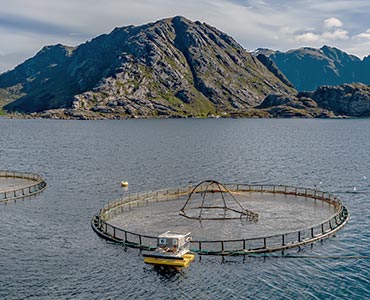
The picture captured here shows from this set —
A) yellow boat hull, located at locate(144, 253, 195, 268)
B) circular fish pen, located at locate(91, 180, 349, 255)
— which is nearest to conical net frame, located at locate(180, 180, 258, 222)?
circular fish pen, located at locate(91, 180, 349, 255)

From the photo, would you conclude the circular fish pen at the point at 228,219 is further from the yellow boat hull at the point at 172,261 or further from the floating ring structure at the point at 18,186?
the floating ring structure at the point at 18,186

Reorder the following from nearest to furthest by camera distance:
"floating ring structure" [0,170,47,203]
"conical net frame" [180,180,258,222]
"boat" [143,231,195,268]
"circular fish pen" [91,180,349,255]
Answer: "boat" [143,231,195,268], "circular fish pen" [91,180,349,255], "conical net frame" [180,180,258,222], "floating ring structure" [0,170,47,203]

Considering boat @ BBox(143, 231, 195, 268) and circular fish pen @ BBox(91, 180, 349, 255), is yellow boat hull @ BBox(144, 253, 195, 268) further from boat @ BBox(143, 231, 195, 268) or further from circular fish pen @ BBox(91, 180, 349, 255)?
circular fish pen @ BBox(91, 180, 349, 255)

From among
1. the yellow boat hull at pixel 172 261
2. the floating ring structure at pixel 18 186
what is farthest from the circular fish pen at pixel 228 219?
the floating ring structure at pixel 18 186

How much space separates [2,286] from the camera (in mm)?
59688

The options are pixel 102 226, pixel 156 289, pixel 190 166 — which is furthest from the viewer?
pixel 190 166

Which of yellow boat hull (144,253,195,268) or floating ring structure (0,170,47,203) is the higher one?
floating ring structure (0,170,47,203)

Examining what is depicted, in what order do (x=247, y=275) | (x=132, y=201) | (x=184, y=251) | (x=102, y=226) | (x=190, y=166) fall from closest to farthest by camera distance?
(x=247, y=275) → (x=184, y=251) → (x=102, y=226) → (x=132, y=201) → (x=190, y=166)

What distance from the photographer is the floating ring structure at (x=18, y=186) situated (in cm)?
11318

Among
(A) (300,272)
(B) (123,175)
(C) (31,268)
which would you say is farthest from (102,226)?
(B) (123,175)

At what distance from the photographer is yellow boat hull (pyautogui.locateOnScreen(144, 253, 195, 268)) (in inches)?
2598

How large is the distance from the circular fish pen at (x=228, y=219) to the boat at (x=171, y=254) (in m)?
3.63

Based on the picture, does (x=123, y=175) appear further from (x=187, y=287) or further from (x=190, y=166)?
(x=187, y=287)

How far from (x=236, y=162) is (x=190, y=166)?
21980 millimetres
